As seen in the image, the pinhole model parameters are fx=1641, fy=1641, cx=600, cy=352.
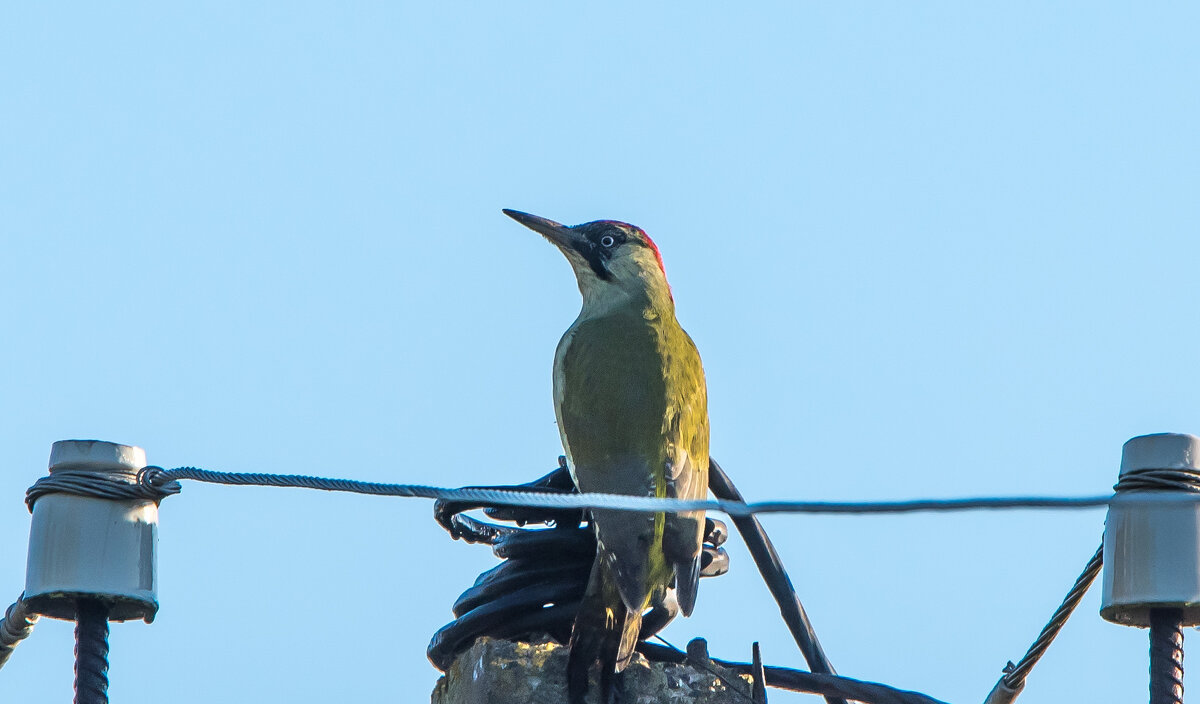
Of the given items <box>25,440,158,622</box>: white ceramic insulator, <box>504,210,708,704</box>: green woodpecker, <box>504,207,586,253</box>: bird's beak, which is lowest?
<box>25,440,158,622</box>: white ceramic insulator

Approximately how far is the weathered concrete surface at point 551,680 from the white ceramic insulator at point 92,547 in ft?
2.39

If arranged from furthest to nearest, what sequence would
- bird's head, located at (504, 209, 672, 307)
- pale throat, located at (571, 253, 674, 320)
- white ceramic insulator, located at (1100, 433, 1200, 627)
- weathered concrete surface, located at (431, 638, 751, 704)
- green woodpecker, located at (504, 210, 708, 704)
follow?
1. bird's head, located at (504, 209, 672, 307)
2. pale throat, located at (571, 253, 674, 320)
3. green woodpecker, located at (504, 210, 708, 704)
4. weathered concrete surface, located at (431, 638, 751, 704)
5. white ceramic insulator, located at (1100, 433, 1200, 627)

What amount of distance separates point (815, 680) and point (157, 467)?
154cm

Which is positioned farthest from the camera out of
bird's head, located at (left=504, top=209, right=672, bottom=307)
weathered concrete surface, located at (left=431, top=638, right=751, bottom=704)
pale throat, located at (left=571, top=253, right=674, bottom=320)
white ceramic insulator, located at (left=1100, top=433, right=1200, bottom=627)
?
bird's head, located at (left=504, top=209, right=672, bottom=307)

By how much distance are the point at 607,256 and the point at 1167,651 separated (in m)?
3.07

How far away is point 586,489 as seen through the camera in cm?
456

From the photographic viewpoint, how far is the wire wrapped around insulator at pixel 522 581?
3832mm

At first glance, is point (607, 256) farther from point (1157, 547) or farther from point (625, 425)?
point (1157, 547)

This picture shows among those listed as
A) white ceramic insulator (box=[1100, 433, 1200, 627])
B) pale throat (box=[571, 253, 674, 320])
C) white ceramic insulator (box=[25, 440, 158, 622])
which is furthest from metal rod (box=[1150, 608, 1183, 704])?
pale throat (box=[571, 253, 674, 320])

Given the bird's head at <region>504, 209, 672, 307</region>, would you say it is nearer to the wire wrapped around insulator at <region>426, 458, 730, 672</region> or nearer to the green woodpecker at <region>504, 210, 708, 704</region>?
the green woodpecker at <region>504, 210, 708, 704</region>

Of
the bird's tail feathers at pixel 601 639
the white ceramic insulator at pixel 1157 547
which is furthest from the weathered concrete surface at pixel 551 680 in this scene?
the white ceramic insulator at pixel 1157 547

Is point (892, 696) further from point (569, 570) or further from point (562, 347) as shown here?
point (562, 347)

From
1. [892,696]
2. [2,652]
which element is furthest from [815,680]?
[2,652]

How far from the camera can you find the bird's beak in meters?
6.23
